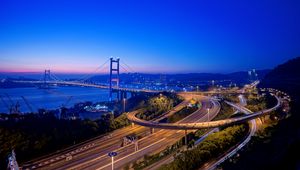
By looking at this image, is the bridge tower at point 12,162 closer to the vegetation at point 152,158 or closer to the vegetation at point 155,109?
the vegetation at point 152,158

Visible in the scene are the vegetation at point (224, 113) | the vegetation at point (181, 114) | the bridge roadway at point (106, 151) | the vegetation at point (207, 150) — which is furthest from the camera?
the vegetation at point (224, 113)

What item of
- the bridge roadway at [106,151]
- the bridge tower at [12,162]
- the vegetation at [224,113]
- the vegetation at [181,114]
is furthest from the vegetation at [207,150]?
the vegetation at [224,113]

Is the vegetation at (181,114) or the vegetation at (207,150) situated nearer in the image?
the vegetation at (207,150)

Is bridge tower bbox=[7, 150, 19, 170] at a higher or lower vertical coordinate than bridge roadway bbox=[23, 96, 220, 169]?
higher

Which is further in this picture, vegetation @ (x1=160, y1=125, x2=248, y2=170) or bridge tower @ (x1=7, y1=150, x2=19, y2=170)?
bridge tower @ (x1=7, y1=150, x2=19, y2=170)

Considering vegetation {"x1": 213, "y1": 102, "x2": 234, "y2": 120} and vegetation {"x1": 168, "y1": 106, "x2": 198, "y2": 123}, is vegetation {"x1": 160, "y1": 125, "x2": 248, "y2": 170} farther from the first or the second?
vegetation {"x1": 213, "y1": 102, "x2": 234, "y2": 120}

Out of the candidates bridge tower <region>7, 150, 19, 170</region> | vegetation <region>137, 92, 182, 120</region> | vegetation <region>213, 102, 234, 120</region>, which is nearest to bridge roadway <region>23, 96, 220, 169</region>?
bridge tower <region>7, 150, 19, 170</region>
